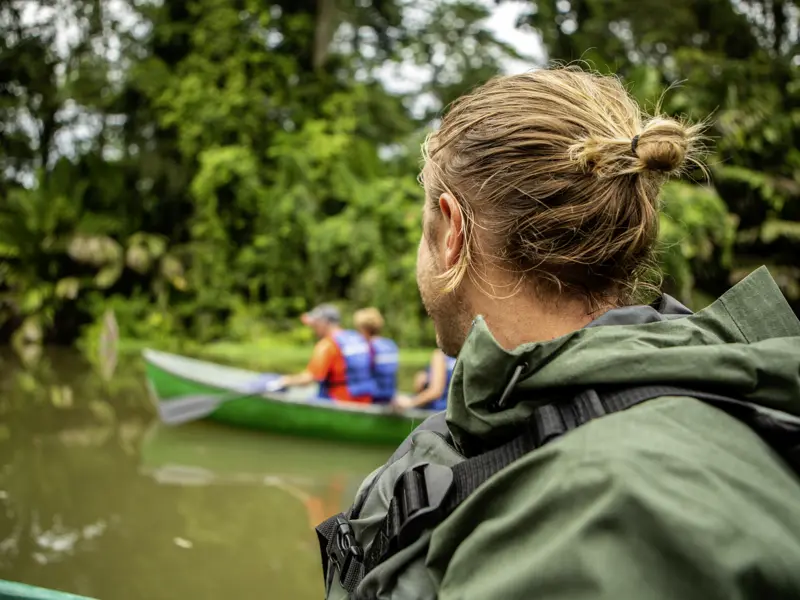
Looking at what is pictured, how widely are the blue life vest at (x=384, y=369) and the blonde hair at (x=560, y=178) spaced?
5.18 metres

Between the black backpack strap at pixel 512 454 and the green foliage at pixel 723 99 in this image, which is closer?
the black backpack strap at pixel 512 454

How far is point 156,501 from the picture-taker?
483cm

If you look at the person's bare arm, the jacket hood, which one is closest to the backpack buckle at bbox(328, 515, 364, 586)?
the jacket hood

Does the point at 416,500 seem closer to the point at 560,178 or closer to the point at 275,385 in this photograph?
the point at 560,178

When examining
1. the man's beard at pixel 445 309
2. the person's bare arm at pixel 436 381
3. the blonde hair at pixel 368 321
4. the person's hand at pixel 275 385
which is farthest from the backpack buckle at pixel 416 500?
the person's hand at pixel 275 385

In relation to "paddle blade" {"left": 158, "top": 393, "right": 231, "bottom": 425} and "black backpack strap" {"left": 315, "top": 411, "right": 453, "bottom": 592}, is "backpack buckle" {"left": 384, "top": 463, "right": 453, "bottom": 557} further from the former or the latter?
"paddle blade" {"left": 158, "top": 393, "right": 231, "bottom": 425}

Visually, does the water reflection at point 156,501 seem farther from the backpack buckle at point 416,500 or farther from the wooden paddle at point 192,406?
the backpack buckle at point 416,500

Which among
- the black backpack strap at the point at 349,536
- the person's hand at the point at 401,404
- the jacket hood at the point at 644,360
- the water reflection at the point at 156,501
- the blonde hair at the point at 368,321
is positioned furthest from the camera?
the blonde hair at the point at 368,321

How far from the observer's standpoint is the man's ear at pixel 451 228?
967mm

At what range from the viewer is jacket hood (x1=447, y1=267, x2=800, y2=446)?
725 millimetres

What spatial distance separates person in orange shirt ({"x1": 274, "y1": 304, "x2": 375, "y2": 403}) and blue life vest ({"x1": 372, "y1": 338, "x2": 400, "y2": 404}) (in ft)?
0.14

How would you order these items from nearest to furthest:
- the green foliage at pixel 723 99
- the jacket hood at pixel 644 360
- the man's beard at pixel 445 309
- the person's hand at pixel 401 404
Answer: the jacket hood at pixel 644 360 < the man's beard at pixel 445 309 < the person's hand at pixel 401 404 < the green foliage at pixel 723 99

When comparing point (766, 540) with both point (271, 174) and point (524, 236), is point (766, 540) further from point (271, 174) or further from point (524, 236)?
point (271, 174)

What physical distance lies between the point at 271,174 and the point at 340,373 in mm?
7189
